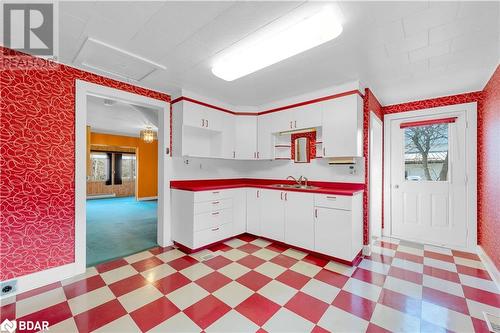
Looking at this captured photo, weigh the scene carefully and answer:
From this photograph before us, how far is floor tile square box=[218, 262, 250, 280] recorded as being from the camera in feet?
7.86

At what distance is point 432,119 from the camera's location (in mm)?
3410

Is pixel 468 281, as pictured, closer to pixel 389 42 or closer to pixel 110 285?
pixel 389 42

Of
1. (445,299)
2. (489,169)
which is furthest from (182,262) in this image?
(489,169)

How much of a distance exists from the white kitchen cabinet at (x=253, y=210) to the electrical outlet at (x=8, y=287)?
9.35ft

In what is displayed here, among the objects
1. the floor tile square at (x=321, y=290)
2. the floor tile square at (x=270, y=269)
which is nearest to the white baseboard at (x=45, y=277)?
the floor tile square at (x=270, y=269)

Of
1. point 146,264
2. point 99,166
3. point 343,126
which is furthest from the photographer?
point 99,166

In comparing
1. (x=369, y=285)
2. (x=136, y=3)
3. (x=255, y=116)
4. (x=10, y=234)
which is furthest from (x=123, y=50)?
(x=369, y=285)

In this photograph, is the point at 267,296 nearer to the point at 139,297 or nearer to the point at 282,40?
the point at 139,297

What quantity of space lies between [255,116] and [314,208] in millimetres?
2071

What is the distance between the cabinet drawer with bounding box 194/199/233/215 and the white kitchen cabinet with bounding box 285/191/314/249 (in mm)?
970

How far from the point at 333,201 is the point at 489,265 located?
1.98 meters

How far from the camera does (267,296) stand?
79.3 inches

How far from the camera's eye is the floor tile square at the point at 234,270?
239 centimetres

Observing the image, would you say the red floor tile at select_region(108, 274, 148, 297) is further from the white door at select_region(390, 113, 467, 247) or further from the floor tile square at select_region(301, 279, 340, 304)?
the white door at select_region(390, 113, 467, 247)
